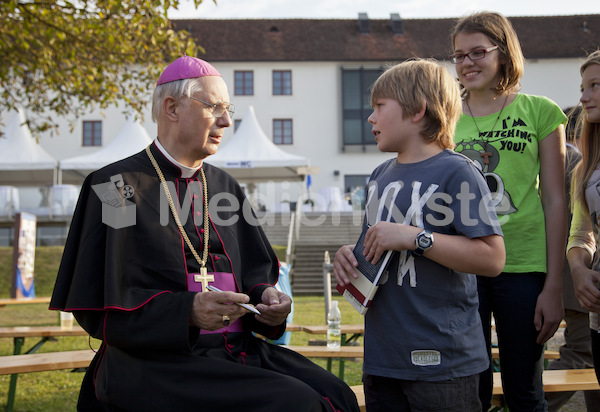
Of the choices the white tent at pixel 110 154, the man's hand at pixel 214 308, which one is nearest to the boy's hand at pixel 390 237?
the man's hand at pixel 214 308

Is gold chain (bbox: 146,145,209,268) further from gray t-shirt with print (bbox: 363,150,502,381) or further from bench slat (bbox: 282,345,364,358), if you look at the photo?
bench slat (bbox: 282,345,364,358)

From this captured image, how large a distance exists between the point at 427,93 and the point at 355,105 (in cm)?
3702

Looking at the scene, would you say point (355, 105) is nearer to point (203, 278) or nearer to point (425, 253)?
point (203, 278)

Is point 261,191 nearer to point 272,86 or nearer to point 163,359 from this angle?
point 272,86

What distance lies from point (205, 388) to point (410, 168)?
1167mm

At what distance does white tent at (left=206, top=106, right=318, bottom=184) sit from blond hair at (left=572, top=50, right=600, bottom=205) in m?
17.6

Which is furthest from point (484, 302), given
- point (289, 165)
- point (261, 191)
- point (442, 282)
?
point (261, 191)

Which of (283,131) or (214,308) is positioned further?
(283,131)

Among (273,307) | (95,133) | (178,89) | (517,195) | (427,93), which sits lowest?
(273,307)

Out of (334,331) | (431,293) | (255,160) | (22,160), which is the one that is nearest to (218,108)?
(431,293)

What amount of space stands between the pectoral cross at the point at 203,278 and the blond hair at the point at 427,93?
104 cm

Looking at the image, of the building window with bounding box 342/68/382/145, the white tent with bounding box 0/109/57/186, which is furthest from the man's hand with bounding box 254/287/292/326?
the building window with bounding box 342/68/382/145

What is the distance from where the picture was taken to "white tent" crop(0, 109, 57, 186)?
Answer: 2108cm

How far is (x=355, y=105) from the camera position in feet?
128
